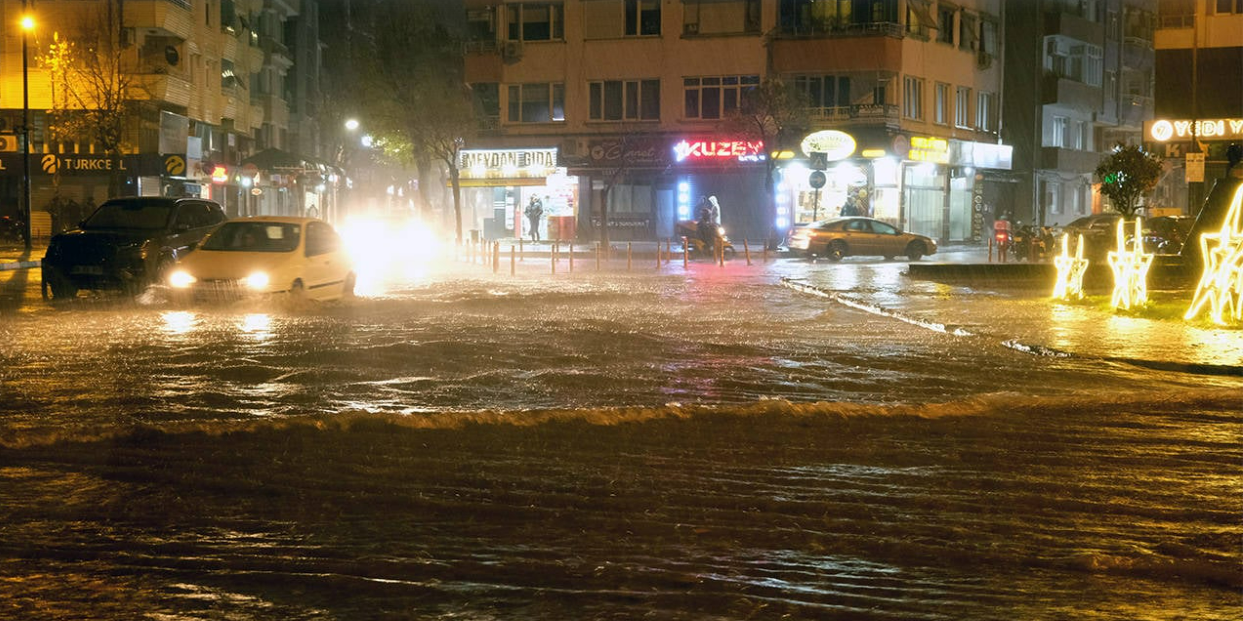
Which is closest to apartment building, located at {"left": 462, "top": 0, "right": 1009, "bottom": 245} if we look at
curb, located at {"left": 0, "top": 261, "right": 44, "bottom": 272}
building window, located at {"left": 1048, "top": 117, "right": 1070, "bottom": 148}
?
building window, located at {"left": 1048, "top": 117, "right": 1070, "bottom": 148}

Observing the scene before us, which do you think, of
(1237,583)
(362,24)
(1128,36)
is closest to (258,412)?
(1237,583)

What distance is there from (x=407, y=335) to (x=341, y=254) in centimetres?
567

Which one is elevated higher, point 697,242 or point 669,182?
point 669,182

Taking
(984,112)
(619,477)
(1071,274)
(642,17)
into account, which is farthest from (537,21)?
(619,477)

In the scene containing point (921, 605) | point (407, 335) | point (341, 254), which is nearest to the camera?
point (921, 605)

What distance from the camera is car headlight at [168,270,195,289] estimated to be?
20.3m

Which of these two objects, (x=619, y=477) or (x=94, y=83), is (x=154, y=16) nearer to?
(x=94, y=83)

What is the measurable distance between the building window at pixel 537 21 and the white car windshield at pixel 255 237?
1491 inches

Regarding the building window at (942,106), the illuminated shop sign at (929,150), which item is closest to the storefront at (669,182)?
the illuminated shop sign at (929,150)

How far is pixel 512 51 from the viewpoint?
2308 inches

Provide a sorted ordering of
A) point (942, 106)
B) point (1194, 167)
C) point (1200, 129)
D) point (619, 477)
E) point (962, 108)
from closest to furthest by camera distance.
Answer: point (619, 477)
point (1194, 167)
point (1200, 129)
point (942, 106)
point (962, 108)

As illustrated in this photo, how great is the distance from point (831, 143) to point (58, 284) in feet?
116

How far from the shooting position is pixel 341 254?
22219mm

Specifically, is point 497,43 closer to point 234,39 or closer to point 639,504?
point 234,39
